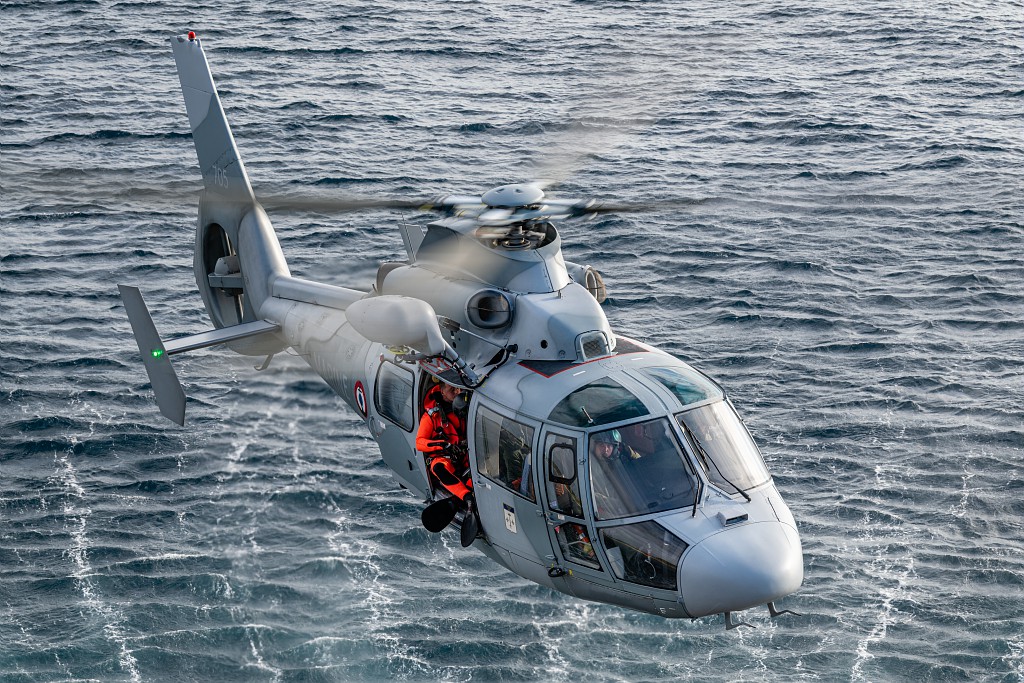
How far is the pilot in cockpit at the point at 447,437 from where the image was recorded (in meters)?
22.4

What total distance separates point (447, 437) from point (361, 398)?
301 centimetres

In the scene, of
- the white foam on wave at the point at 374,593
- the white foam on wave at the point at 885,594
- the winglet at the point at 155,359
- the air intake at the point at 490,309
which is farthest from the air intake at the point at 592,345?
the white foam on wave at the point at 885,594

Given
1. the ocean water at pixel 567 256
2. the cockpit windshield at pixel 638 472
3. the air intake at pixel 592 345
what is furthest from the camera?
the ocean water at pixel 567 256

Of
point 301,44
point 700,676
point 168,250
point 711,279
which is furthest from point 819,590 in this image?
point 301,44

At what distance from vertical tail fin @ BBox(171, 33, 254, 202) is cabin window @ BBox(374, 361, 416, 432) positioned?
26.4 ft

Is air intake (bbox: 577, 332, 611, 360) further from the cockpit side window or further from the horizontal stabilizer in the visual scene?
the horizontal stabilizer

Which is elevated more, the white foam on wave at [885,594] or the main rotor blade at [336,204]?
the main rotor blade at [336,204]

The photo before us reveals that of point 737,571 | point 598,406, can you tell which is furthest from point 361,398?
point 737,571

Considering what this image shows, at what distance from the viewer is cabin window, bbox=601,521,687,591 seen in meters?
18.6

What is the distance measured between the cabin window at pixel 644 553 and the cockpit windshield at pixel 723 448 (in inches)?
53.2

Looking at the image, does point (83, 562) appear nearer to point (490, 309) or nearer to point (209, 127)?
point (209, 127)

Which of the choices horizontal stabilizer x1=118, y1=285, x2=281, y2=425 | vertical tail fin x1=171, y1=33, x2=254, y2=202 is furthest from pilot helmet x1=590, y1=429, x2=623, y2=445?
vertical tail fin x1=171, y1=33, x2=254, y2=202

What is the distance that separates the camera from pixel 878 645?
27.6 meters

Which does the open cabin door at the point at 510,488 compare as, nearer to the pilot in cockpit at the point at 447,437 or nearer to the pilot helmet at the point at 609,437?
the pilot in cockpit at the point at 447,437
